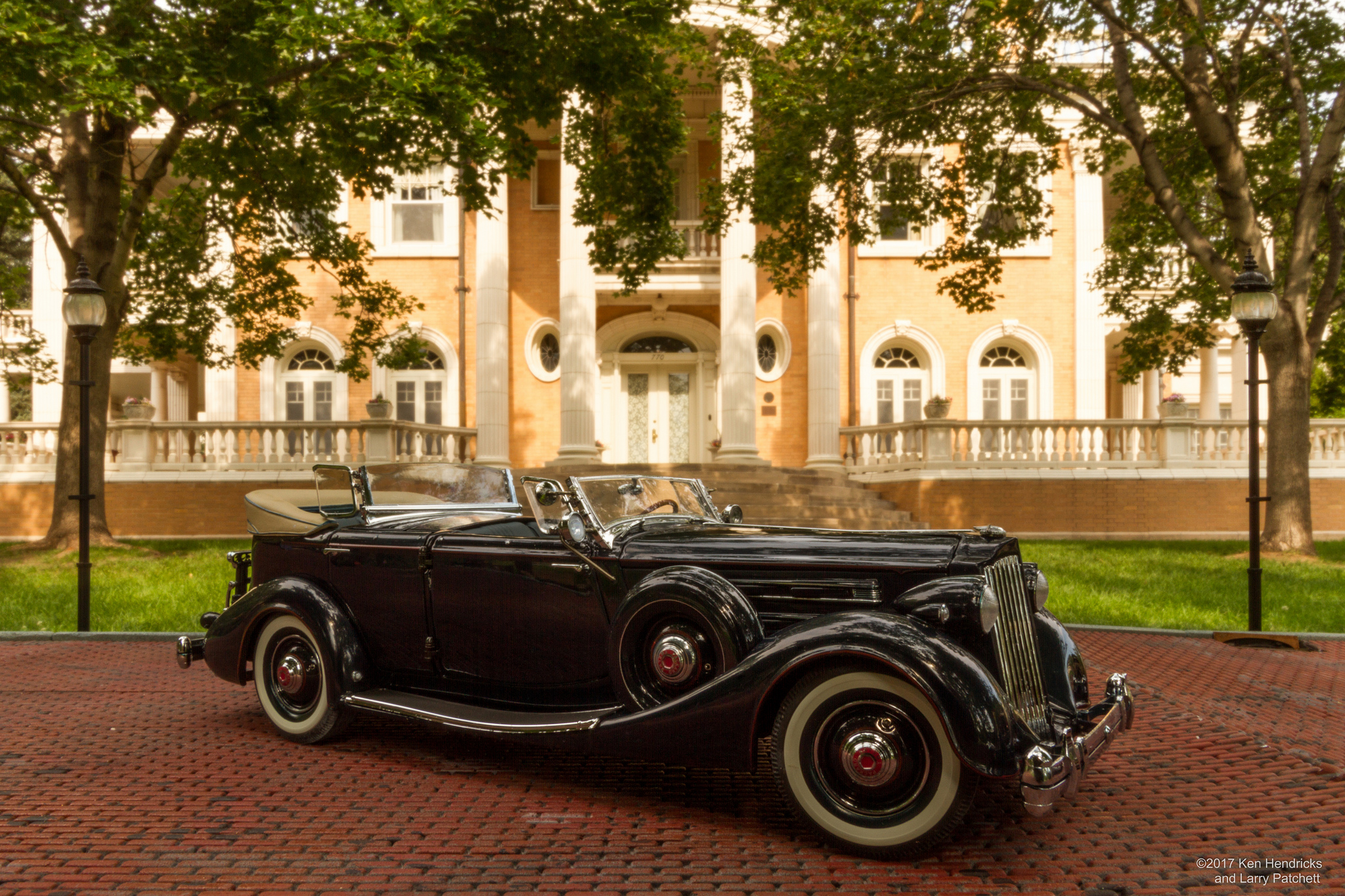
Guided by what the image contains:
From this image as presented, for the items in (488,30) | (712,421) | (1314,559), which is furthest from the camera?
(712,421)

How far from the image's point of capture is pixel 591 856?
3252 mm

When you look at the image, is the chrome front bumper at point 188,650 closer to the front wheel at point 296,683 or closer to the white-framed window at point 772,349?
the front wheel at point 296,683

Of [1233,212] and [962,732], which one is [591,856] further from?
[1233,212]

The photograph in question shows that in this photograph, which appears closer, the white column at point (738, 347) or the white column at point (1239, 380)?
the white column at point (738, 347)

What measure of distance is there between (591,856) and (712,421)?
17922 mm

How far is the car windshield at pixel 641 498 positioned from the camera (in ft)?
14.2

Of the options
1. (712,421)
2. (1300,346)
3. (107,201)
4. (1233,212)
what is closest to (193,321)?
(107,201)

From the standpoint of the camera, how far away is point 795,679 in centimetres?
335

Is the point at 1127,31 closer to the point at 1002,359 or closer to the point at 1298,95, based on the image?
the point at 1298,95

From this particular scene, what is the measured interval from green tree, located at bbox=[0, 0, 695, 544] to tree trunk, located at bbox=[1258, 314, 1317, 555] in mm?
8382

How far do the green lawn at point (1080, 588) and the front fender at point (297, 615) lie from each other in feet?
12.9

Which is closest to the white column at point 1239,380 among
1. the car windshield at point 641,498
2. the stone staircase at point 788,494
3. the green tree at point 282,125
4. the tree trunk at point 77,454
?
the stone staircase at point 788,494

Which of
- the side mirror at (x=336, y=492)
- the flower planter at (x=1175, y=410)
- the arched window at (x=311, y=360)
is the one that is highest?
the arched window at (x=311, y=360)

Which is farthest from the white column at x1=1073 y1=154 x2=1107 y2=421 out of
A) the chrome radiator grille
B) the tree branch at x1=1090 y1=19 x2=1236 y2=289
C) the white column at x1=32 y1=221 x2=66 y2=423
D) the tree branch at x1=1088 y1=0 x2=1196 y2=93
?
the white column at x1=32 y1=221 x2=66 y2=423
